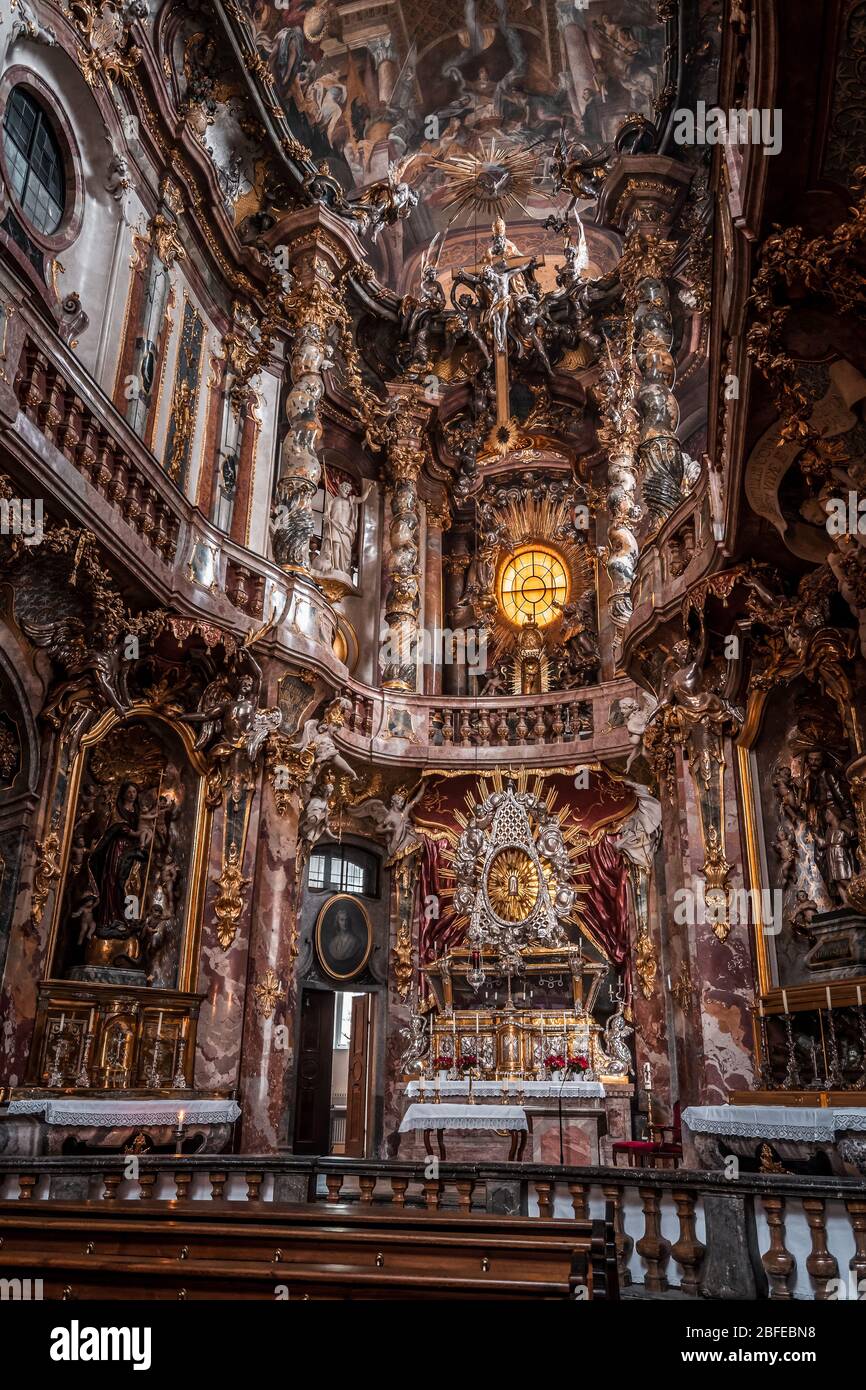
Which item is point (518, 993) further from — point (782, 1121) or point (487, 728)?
point (782, 1121)

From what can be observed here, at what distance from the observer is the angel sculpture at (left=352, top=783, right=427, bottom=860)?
59.1 ft

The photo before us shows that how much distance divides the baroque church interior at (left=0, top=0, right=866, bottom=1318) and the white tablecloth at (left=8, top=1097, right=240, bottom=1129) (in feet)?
0.17

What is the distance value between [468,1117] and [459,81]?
64.8 ft

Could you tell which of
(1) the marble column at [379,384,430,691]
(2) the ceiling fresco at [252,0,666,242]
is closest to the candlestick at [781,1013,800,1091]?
(1) the marble column at [379,384,430,691]

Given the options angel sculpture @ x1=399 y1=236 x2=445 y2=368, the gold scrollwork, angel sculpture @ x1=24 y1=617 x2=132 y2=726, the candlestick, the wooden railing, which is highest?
angel sculpture @ x1=399 y1=236 x2=445 y2=368

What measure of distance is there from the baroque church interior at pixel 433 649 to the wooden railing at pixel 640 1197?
3cm

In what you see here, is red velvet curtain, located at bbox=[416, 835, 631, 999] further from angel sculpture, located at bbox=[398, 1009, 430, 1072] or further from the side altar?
angel sculpture, located at bbox=[398, 1009, 430, 1072]

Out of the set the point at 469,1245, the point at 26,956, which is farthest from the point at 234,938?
the point at 469,1245

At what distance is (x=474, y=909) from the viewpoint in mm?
17375

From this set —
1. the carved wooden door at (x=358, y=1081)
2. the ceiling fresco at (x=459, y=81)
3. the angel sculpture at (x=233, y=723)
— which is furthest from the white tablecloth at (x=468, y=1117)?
the ceiling fresco at (x=459, y=81)

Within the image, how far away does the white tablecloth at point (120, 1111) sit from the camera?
9242 millimetres

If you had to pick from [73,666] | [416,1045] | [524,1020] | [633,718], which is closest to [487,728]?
[633,718]

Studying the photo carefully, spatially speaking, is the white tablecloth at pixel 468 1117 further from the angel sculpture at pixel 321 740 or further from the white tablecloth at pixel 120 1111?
the angel sculpture at pixel 321 740

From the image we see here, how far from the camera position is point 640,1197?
5.79 meters
